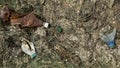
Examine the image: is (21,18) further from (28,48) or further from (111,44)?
(111,44)

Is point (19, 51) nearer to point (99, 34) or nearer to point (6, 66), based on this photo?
point (6, 66)

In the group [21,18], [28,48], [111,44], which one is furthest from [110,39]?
[21,18]

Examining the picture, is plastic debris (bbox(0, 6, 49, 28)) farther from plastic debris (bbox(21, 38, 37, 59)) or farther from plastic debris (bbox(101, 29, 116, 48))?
plastic debris (bbox(101, 29, 116, 48))

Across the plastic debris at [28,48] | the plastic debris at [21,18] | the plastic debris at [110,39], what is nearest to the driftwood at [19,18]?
the plastic debris at [21,18]

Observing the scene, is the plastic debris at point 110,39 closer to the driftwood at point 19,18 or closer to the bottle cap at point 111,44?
the bottle cap at point 111,44

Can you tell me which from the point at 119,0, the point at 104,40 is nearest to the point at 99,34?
the point at 104,40

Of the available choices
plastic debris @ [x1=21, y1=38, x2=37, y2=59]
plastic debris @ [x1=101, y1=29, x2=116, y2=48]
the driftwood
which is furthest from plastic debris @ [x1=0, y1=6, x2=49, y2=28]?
plastic debris @ [x1=101, y1=29, x2=116, y2=48]
